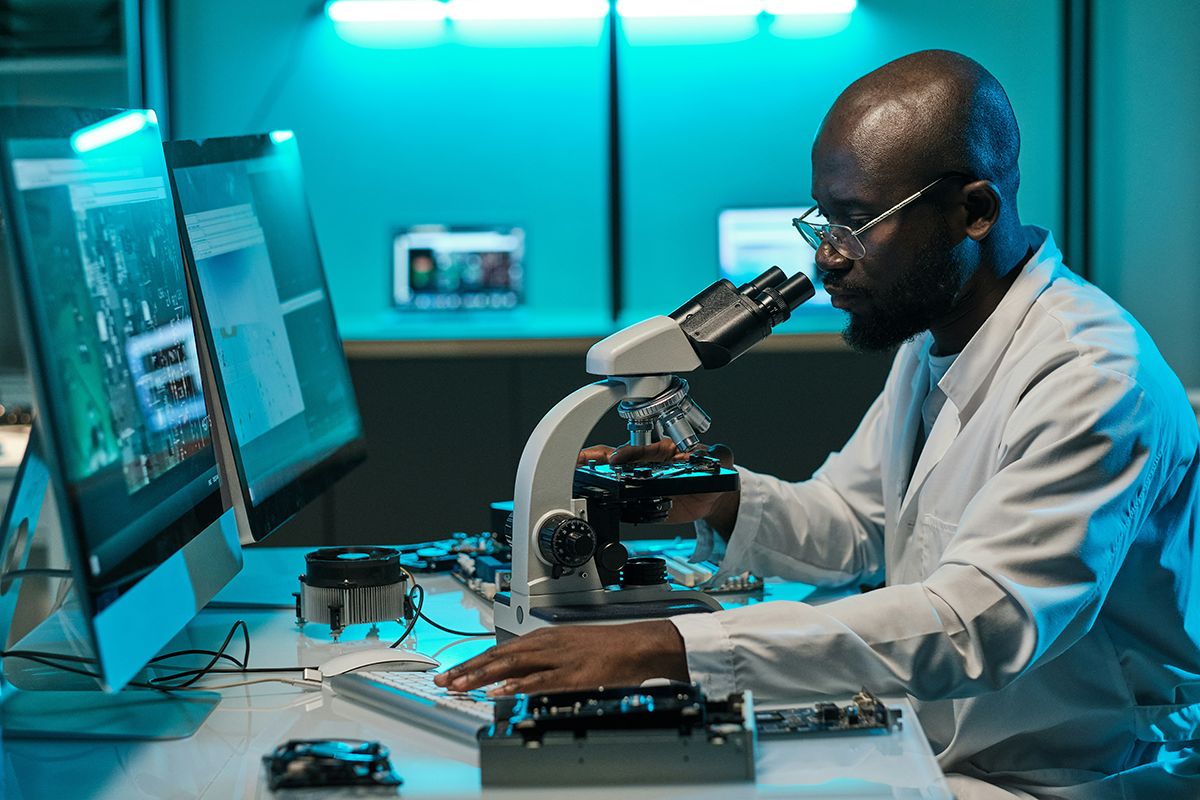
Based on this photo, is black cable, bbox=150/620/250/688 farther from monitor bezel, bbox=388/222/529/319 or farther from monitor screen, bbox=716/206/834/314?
monitor screen, bbox=716/206/834/314

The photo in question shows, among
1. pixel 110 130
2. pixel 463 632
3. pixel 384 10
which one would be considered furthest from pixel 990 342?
pixel 384 10

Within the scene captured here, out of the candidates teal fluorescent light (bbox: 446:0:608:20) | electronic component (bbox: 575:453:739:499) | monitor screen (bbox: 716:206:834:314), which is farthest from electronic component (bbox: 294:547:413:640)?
teal fluorescent light (bbox: 446:0:608:20)

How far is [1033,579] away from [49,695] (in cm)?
101

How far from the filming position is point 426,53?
10.8ft

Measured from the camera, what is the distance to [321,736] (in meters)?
0.96

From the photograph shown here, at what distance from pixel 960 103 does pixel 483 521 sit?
6.55ft

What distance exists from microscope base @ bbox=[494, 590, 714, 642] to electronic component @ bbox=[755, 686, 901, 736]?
0.22 m

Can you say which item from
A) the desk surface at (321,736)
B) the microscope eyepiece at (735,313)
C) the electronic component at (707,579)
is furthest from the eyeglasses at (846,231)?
the desk surface at (321,736)

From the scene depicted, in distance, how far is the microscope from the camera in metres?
1.17

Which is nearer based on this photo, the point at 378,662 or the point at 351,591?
the point at 378,662

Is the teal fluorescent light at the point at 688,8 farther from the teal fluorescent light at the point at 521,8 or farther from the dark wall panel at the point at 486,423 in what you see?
the dark wall panel at the point at 486,423

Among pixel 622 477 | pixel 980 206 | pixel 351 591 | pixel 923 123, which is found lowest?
pixel 351 591

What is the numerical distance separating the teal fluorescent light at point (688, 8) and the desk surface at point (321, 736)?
2.55 metres

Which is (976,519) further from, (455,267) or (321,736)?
(455,267)
